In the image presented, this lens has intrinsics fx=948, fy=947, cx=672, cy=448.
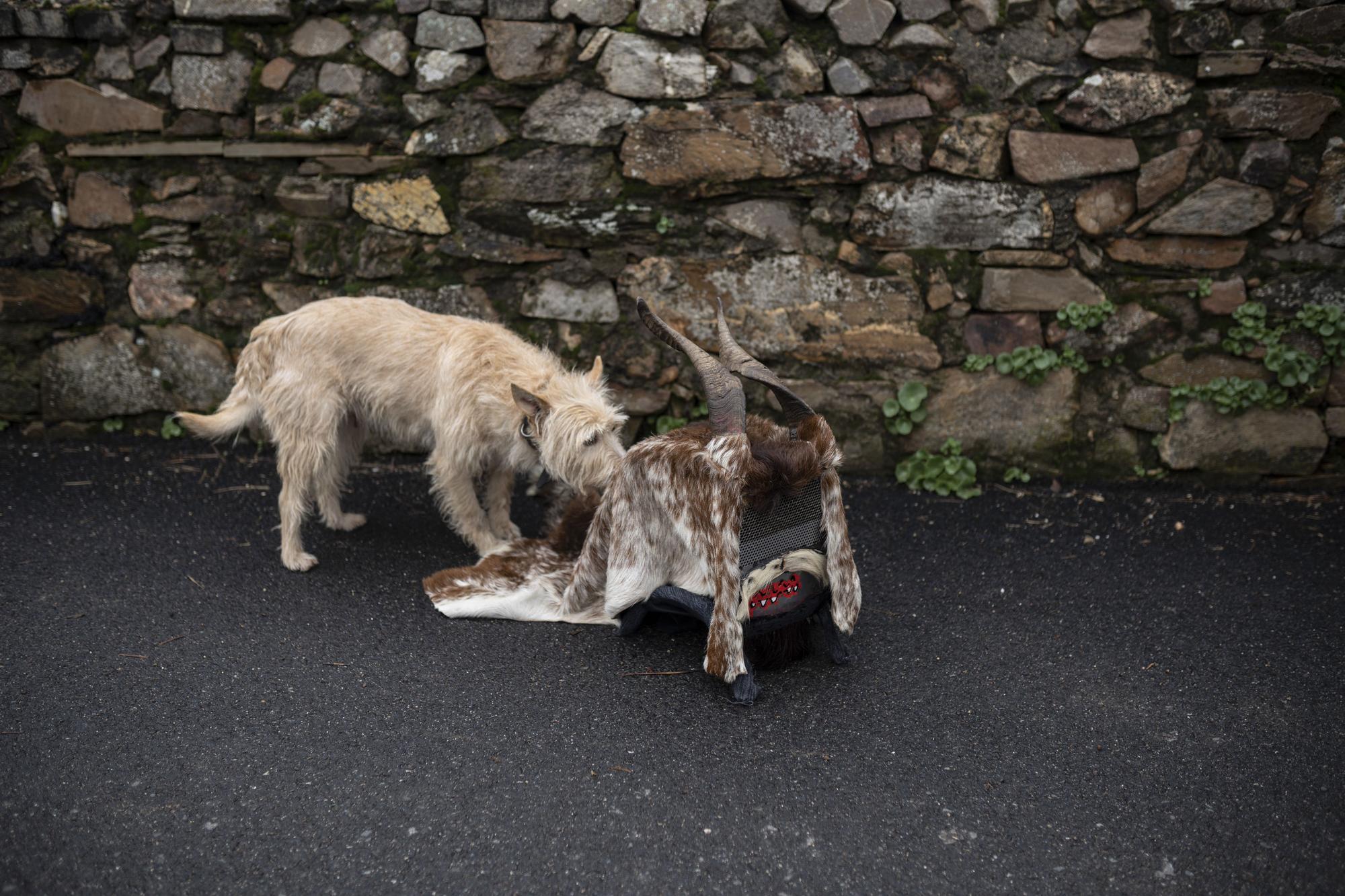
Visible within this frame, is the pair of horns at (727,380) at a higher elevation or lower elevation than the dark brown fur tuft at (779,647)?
higher

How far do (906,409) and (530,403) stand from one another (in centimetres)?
220

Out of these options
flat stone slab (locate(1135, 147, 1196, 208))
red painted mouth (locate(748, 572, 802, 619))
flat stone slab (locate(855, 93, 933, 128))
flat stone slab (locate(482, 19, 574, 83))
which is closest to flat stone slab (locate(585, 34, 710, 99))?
flat stone slab (locate(482, 19, 574, 83))

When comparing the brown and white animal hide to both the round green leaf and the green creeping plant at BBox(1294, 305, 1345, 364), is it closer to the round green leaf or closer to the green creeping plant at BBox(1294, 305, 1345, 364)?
the round green leaf

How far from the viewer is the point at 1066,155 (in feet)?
15.1

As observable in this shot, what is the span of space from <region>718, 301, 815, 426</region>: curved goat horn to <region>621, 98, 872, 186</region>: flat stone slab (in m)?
1.51

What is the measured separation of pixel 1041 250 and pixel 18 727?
4691 millimetres

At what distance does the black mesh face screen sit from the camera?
3.18 meters

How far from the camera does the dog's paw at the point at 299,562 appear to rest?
4.18 metres

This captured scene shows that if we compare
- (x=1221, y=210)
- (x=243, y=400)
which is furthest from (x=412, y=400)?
(x=1221, y=210)

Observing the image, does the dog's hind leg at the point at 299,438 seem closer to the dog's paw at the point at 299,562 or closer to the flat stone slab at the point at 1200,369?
the dog's paw at the point at 299,562

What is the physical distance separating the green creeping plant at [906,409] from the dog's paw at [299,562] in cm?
292

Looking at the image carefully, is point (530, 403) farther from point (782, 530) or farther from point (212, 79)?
point (212, 79)

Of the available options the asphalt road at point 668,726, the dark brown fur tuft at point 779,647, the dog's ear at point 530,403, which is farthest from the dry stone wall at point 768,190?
the dark brown fur tuft at point 779,647

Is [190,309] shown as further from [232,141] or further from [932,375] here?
[932,375]
